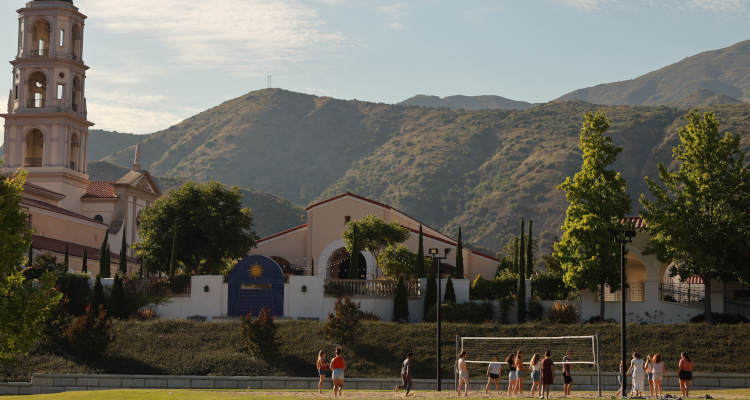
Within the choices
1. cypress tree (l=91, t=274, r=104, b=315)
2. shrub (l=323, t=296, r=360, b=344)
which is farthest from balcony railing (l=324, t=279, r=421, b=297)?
cypress tree (l=91, t=274, r=104, b=315)

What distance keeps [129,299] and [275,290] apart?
25.7 ft

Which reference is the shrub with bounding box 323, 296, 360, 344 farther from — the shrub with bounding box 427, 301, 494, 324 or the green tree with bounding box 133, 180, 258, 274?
the green tree with bounding box 133, 180, 258, 274

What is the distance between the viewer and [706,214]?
36312 mm

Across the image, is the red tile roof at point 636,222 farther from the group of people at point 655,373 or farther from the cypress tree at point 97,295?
the cypress tree at point 97,295

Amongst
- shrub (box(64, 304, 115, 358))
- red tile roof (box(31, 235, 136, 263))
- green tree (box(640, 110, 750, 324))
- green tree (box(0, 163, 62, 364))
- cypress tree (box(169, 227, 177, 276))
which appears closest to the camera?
green tree (box(0, 163, 62, 364))

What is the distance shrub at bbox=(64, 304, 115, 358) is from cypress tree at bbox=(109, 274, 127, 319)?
17.8 ft

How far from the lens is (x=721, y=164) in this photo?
36.5 metres

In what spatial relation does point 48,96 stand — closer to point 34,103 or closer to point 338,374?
point 34,103

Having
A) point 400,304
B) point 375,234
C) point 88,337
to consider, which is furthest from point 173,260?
point 400,304

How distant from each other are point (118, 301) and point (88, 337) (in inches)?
240

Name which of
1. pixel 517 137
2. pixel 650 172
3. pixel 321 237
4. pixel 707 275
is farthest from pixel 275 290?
pixel 517 137

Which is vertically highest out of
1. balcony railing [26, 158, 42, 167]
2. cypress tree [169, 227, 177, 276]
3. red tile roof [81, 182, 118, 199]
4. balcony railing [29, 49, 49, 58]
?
balcony railing [29, 49, 49, 58]

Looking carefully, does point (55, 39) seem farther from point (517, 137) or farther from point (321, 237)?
point (517, 137)

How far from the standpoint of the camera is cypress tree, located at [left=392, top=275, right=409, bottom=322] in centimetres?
3700
